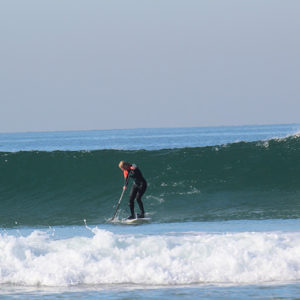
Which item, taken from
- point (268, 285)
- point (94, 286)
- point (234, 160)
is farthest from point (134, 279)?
point (234, 160)

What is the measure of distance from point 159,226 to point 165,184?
4909 millimetres

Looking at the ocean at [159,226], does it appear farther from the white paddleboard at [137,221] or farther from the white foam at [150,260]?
the white paddleboard at [137,221]

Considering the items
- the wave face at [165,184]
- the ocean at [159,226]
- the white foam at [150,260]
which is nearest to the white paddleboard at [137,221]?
the ocean at [159,226]

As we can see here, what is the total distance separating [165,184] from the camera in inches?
747

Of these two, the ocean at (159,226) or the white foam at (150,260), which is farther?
the white foam at (150,260)

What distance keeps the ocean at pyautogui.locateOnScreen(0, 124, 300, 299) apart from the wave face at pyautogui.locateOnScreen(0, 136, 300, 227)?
0.03 m

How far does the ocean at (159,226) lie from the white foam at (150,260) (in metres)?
0.02

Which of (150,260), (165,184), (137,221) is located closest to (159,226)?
(137,221)

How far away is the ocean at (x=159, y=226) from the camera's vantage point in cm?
944

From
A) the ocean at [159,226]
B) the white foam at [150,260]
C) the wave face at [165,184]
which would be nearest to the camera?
the ocean at [159,226]

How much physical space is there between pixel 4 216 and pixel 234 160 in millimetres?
7238

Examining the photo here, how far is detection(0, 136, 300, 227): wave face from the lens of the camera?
16.4 meters

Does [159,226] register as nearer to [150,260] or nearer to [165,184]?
[150,260]

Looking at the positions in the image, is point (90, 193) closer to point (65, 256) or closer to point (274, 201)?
point (274, 201)
